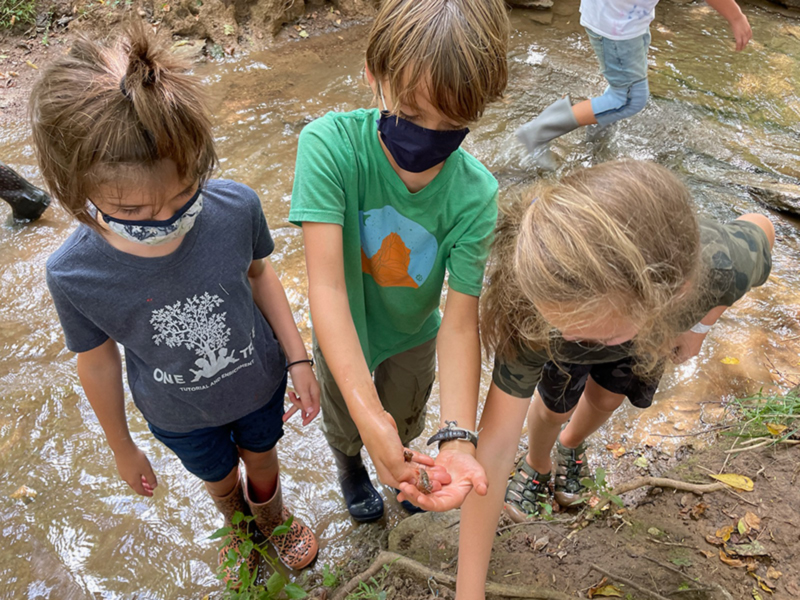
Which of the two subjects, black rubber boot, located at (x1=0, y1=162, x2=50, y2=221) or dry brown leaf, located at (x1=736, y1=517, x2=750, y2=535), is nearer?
dry brown leaf, located at (x1=736, y1=517, x2=750, y2=535)

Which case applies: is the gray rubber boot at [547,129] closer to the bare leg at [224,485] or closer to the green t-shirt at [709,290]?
the green t-shirt at [709,290]

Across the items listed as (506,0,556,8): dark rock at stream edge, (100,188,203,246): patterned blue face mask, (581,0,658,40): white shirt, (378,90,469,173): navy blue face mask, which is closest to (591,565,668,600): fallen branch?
(378,90,469,173): navy blue face mask

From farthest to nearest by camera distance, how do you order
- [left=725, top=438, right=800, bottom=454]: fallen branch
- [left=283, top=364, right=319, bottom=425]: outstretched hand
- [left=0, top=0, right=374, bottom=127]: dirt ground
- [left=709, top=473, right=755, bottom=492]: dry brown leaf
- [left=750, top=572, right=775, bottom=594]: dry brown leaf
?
[left=0, top=0, right=374, bottom=127]: dirt ground < [left=725, top=438, right=800, bottom=454]: fallen branch < [left=709, top=473, right=755, bottom=492]: dry brown leaf < [left=283, top=364, right=319, bottom=425]: outstretched hand < [left=750, top=572, right=775, bottom=594]: dry brown leaf

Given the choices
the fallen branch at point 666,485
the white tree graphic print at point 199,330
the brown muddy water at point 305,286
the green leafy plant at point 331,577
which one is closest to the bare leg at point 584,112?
the brown muddy water at point 305,286

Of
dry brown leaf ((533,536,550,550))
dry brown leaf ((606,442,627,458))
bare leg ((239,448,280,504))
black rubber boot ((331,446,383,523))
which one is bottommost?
dry brown leaf ((606,442,627,458))

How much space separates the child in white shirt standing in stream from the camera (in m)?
3.32

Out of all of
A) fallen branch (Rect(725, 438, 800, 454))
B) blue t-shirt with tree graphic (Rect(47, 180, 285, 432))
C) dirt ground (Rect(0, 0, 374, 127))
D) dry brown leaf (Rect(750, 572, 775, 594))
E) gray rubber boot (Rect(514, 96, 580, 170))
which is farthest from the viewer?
dirt ground (Rect(0, 0, 374, 127))

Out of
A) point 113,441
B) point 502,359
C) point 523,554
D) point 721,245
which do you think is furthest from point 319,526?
point 721,245

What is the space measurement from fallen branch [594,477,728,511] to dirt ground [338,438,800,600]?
0.04 meters

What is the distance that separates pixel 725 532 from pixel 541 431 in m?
0.72

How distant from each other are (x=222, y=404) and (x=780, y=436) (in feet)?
7.15

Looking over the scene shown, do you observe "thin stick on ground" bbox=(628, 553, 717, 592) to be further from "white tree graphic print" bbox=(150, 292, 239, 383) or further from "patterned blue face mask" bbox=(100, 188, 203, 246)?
"patterned blue face mask" bbox=(100, 188, 203, 246)

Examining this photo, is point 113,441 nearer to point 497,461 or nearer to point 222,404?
point 222,404

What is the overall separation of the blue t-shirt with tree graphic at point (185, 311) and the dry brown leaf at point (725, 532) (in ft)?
5.48
